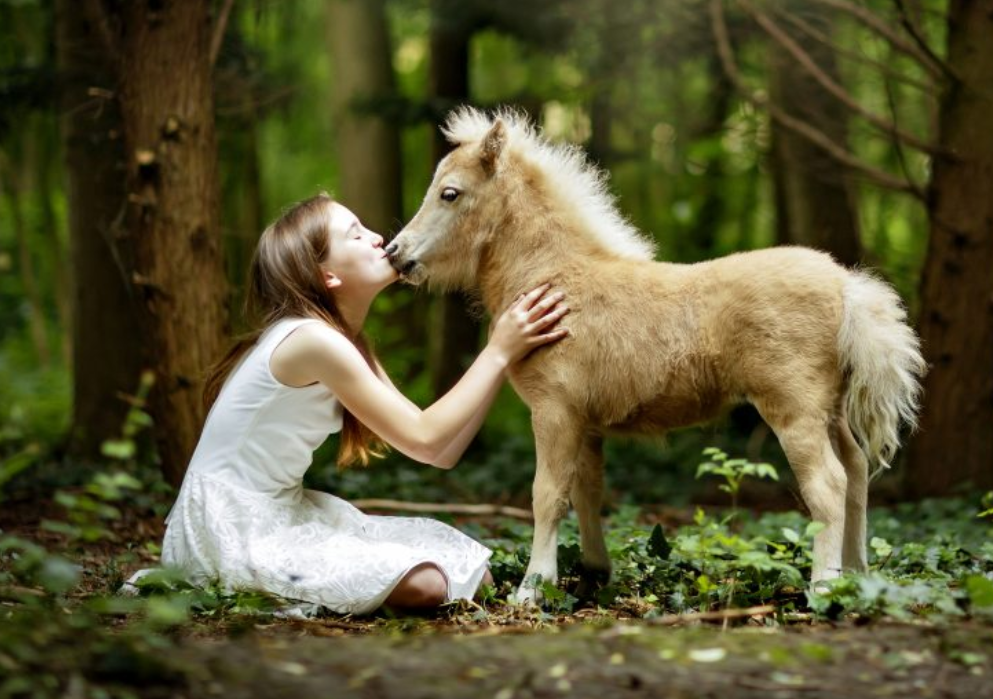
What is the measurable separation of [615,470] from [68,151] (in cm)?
618

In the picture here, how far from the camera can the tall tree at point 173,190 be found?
22.4 ft

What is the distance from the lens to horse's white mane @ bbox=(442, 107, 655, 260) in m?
5.30

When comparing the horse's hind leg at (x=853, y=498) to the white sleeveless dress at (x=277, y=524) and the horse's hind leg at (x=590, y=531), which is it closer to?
the horse's hind leg at (x=590, y=531)

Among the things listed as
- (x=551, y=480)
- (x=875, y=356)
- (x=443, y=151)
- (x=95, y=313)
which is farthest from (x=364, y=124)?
(x=875, y=356)

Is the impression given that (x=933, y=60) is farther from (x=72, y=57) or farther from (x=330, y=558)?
(x=72, y=57)

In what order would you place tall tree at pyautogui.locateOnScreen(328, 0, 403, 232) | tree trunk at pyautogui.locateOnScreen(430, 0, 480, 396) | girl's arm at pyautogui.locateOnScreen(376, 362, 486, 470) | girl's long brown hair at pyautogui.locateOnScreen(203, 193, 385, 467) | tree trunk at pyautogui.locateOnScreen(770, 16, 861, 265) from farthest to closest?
1. tall tree at pyautogui.locateOnScreen(328, 0, 403, 232)
2. tree trunk at pyautogui.locateOnScreen(430, 0, 480, 396)
3. tree trunk at pyautogui.locateOnScreen(770, 16, 861, 265)
4. girl's arm at pyautogui.locateOnScreen(376, 362, 486, 470)
5. girl's long brown hair at pyautogui.locateOnScreen(203, 193, 385, 467)

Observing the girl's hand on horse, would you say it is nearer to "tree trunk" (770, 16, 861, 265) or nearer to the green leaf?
the green leaf

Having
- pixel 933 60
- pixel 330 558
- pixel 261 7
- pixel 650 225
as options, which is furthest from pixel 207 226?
pixel 650 225

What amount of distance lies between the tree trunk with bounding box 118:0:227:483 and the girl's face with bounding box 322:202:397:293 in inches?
77.2

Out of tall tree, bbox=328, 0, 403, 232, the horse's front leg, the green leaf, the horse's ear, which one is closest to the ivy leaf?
the horse's front leg

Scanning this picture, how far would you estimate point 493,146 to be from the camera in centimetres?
520

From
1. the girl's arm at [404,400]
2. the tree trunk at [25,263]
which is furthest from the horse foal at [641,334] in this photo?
the tree trunk at [25,263]

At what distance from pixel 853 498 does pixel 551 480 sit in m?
1.35

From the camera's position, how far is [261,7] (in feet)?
27.9
